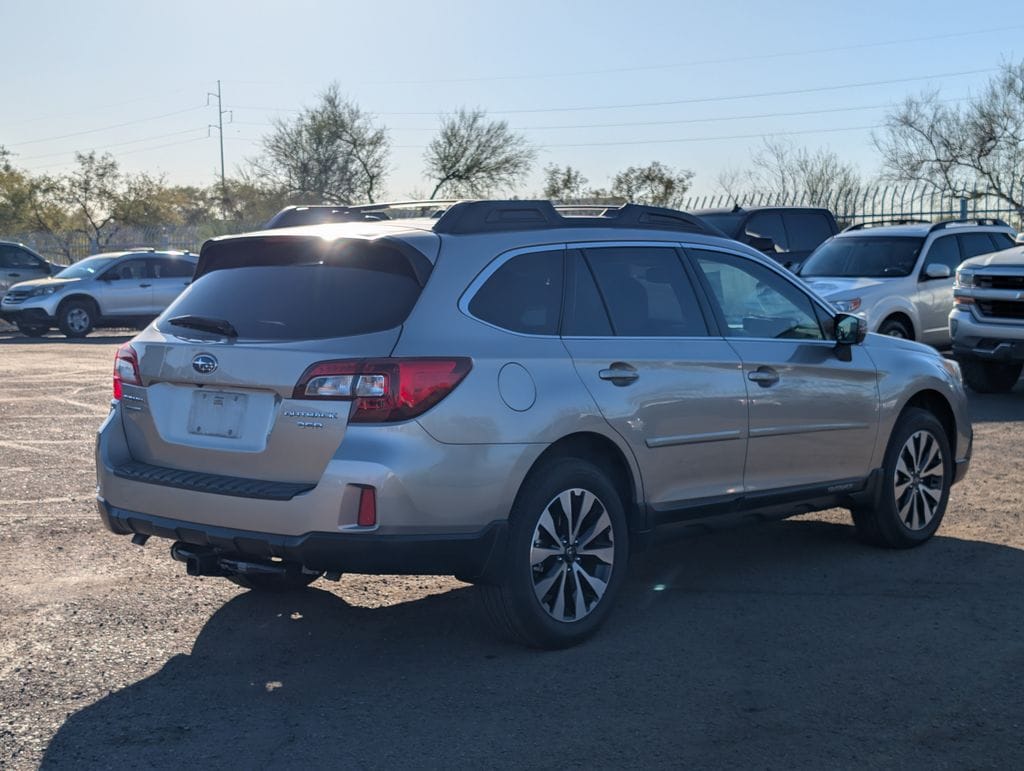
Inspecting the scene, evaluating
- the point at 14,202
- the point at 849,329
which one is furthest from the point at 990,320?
the point at 14,202

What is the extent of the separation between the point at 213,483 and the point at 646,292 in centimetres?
219

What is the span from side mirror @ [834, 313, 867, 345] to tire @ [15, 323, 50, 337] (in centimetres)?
2164

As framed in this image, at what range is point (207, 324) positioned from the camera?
5.41m

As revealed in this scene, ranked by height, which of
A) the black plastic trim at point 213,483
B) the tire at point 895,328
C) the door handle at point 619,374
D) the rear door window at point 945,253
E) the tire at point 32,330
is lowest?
the tire at point 32,330

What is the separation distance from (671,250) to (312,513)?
236 cm

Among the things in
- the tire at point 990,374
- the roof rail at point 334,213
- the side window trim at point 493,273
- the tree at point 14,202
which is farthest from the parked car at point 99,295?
the tree at point 14,202

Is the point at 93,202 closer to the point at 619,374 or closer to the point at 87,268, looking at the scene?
the point at 87,268

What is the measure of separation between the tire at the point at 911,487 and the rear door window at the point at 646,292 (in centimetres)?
166

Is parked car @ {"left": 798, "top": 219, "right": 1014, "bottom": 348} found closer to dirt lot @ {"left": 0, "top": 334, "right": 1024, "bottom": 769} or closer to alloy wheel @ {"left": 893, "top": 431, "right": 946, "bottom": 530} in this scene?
Result: alloy wheel @ {"left": 893, "top": 431, "right": 946, "bottom": 530}

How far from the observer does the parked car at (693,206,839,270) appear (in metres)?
A: 19.5

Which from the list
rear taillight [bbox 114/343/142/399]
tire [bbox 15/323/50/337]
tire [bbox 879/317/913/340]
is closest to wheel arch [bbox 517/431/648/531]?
rear taillight [bbox 114/343/142/399]

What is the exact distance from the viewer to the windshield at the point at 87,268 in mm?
25797

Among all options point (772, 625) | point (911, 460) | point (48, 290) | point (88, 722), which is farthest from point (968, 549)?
point (48, 290)

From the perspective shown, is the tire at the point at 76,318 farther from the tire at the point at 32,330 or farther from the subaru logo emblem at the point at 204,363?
the subaru logo emblem at the point at 204,363
